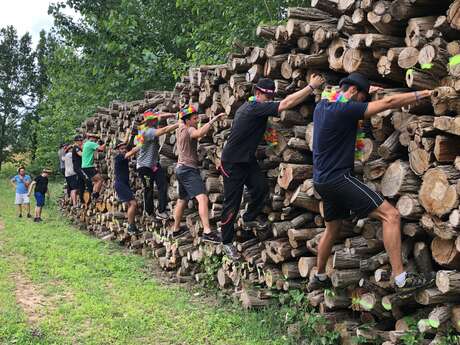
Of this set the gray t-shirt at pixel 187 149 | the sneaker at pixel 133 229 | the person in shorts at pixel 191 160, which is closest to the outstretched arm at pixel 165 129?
the person in shorts at pixel 191 160

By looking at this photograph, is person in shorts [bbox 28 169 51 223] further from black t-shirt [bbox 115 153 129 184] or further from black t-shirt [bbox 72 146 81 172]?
black t-shirt [bbox 115 153 129 184]

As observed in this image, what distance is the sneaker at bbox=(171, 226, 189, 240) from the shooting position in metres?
8.40

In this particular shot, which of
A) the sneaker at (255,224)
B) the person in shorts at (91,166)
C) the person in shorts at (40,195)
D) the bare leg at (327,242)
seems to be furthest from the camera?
the person in shorts at (40,195)

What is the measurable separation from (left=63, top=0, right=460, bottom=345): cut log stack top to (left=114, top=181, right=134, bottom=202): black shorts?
3508mm

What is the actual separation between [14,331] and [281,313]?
9.37 ft

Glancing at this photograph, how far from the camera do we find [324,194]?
15.9 feet

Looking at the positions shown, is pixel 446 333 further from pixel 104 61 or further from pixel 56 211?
pixel 104 61

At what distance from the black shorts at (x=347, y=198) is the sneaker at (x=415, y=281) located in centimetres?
63

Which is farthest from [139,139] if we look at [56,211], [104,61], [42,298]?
[104,61]

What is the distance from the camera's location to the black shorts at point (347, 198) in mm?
4477

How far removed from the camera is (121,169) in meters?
A: 10.6

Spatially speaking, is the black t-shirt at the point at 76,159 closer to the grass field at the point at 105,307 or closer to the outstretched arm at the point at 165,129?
the grass field at the point at 105,307

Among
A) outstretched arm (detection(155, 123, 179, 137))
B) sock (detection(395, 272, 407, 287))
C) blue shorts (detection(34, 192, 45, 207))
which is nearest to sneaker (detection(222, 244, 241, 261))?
outstretched arm (detection(155, 123, 179, 137))

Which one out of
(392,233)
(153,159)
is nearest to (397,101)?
(392,233)
